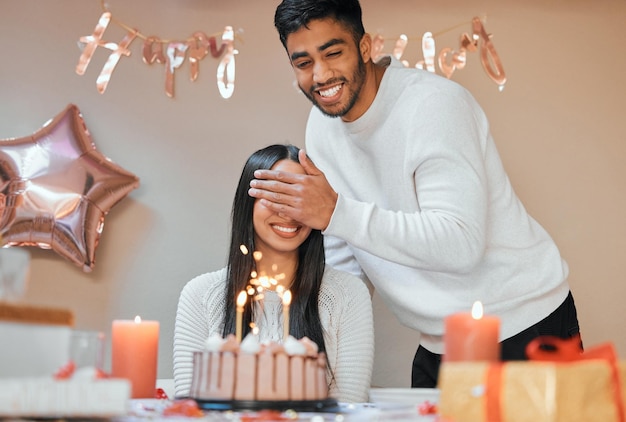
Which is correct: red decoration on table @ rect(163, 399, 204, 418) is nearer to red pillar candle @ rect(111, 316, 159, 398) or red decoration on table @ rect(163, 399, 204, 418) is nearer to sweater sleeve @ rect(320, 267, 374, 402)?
red pillar candle @ rect(111, 316, 159, 398)

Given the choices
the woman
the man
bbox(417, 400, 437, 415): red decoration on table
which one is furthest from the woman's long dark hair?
bbox(417, 400, 437, 415): red decoration on table

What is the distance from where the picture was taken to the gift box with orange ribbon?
0.91 meters

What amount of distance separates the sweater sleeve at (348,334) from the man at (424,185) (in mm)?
107

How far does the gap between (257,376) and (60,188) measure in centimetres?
163

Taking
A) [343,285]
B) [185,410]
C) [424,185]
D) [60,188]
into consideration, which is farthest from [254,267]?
[185,410]

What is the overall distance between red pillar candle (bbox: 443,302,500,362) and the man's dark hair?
1121 millimetres

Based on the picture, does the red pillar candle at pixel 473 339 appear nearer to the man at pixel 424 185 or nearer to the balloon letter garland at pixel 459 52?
the man at pixel 424 185

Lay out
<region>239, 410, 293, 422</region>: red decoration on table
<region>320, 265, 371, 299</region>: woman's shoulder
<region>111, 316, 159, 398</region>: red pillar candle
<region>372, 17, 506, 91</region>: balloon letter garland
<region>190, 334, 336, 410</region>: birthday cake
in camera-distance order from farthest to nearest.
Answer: <region>372, 17, 506, 91</region>: balloon letter garland → <region>320, 265, 371, 299</region>: woman's shoulder → <region>111, 316, 159, 398</region>: red pillar candle → <region>190, 334, 336, 410</region>: birthday cake → <region>239, 410, 293, 422</region>: red decoration on table

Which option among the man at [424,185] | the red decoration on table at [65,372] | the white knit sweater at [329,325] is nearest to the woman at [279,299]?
the white knit sweater at [329,325]

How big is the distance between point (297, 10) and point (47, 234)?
108 centimetres

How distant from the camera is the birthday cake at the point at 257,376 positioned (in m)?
1.18

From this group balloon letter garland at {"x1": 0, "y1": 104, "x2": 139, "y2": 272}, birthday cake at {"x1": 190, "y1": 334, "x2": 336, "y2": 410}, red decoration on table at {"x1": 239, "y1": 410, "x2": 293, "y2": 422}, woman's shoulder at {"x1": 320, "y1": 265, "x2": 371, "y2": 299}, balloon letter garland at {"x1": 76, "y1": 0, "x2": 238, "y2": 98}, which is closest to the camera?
red decoration on table at {"x1": 239, "y1": 410, "x2": 293, "y2": 422}

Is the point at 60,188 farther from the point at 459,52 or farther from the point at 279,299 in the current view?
the point at 459,52

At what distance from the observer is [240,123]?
2.88 m
